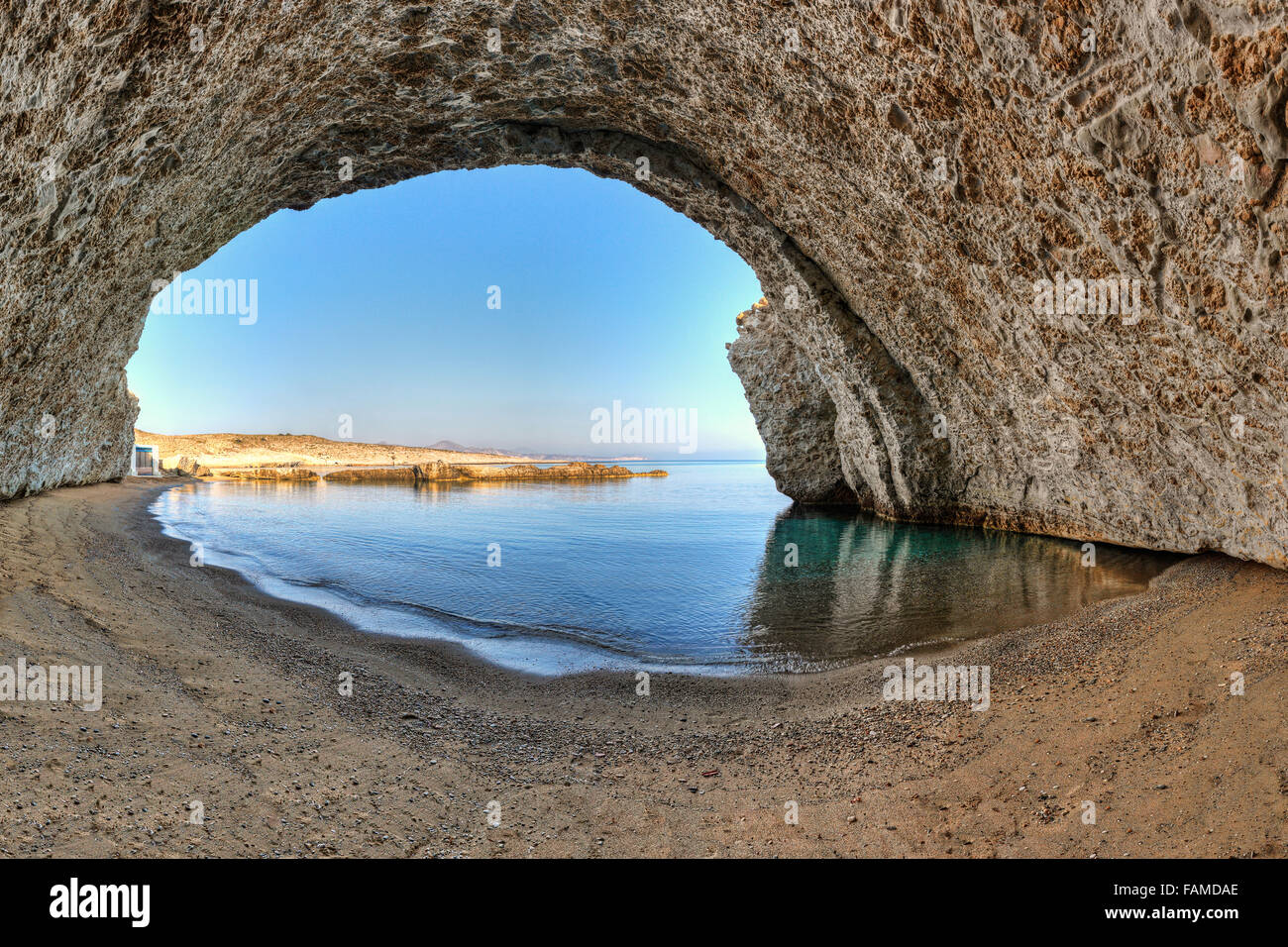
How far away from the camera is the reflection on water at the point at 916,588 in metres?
8.52

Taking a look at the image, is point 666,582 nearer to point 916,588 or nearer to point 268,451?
point 916,588

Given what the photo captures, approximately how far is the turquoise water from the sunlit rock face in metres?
3.36

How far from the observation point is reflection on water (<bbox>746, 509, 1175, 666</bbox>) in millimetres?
8516

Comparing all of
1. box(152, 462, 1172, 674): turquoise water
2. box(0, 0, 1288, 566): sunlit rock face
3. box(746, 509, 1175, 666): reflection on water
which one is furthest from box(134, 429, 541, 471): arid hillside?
box(746, 509, 1175, 666): reflection on water

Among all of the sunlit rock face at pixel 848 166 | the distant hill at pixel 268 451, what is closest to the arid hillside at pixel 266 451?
the distant hill at pixel 268 451

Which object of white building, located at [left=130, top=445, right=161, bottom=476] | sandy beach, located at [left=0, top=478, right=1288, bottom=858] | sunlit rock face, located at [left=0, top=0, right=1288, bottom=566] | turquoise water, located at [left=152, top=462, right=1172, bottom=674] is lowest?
turquoise water, located at [left=152, top=462, right=1172, bottom=674]

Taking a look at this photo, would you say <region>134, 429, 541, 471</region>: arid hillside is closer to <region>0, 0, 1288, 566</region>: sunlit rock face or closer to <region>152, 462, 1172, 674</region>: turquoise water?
<region>152, 462, 1172, 674</region>: turquoise water

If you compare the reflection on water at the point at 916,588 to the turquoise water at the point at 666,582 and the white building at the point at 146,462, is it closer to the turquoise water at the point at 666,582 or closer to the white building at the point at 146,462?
the turquoise water at the point at 666,582

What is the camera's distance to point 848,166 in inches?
433

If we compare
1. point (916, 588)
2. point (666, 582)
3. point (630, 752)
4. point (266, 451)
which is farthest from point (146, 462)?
point (630, 752)

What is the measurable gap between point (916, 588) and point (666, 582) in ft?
16.3

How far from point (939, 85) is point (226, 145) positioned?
1051 cm

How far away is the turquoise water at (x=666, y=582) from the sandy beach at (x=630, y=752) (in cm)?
138
